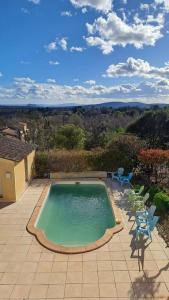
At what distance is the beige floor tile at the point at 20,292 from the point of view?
7864 mm

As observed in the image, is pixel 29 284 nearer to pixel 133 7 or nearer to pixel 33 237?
pixel 33 237

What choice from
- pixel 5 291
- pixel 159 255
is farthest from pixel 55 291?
pixel 159 255

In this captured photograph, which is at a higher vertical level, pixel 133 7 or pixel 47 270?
pixel 133 7

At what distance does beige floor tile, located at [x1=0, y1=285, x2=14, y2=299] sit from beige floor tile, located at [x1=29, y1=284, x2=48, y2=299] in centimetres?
63

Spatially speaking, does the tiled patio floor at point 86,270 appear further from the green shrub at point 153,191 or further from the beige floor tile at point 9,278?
the green shrub at point 153,191

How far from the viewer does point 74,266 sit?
9273 mm

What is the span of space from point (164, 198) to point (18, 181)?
8319mm

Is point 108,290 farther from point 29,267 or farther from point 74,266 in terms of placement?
point 29,267

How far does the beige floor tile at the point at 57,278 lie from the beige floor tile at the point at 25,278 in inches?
23.2

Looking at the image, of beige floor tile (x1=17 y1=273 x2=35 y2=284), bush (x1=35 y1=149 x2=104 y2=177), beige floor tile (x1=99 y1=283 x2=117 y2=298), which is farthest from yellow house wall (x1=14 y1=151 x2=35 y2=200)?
beige floor tile (x1=99 y1=283 x2=117 y2=298)

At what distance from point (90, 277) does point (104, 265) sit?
83cm

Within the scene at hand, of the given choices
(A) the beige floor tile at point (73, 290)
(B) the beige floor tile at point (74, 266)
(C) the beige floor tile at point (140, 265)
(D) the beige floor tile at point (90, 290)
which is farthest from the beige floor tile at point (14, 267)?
(C) the beige floor tile at point (140, 265)

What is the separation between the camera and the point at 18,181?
53.7 feet

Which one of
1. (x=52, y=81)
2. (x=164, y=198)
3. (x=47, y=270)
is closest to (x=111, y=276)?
(x=47, y=270)
